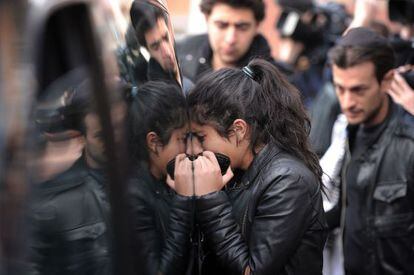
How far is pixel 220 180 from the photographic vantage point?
2.49 meters

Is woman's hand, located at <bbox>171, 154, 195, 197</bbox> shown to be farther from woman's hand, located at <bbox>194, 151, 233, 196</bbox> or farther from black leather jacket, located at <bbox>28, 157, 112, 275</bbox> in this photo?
black leather jacket, located at <bbox>28, 157, 112, 275</bbox>

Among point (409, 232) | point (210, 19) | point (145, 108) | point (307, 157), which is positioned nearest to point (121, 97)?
point (145, 108)

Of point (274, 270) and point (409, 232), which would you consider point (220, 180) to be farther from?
point (409, 232)

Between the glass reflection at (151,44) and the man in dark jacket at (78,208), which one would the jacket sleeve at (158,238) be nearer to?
the man in dark jacket at (78,208)

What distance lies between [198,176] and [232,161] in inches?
8.2

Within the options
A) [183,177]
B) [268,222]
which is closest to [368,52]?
[268,222]

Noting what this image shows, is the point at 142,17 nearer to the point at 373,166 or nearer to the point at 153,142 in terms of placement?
the point at 153,142

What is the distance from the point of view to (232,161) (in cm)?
261

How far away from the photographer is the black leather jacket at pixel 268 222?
2.43 meters

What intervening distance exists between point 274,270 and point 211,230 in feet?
0.73

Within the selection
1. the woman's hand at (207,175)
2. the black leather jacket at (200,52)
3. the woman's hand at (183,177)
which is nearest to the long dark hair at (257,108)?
the woman's hand at (207,175)

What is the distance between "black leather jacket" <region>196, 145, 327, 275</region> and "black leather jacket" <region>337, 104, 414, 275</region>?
1.07 meters

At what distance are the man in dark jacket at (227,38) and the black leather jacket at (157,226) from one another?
6.67 feet

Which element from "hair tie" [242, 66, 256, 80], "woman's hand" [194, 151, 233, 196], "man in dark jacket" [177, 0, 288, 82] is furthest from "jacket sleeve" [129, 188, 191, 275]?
"man in dark jacket" [177, 0, 288, 82]
